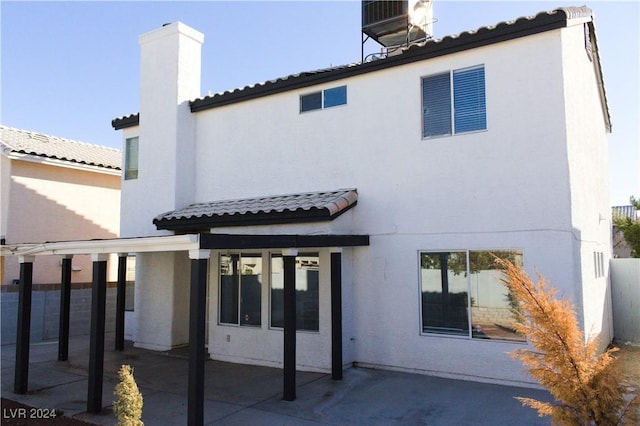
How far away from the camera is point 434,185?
9352 mm

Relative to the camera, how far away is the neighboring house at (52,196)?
610 inches

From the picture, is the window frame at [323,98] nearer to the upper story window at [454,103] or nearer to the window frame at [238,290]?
the upper story window at [454,103]

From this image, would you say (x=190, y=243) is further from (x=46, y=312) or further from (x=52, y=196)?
(x=52, y=196)

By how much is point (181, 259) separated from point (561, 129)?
959 centimetres

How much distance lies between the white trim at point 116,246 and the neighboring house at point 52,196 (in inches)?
280

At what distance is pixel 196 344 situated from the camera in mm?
6363

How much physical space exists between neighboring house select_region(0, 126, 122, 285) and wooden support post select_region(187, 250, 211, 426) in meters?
11.8

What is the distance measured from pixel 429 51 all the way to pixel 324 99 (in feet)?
8.81

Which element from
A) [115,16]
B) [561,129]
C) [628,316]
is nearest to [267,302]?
[561,129]


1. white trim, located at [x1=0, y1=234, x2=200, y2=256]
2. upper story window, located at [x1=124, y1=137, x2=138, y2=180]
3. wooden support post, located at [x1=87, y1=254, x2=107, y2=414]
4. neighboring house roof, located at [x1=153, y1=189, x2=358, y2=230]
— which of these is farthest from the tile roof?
wooden support post, located at [x1=87, y1=254, x2=107, y2=414]

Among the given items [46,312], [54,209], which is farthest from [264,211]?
[54,209]

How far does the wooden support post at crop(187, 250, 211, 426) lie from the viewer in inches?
250

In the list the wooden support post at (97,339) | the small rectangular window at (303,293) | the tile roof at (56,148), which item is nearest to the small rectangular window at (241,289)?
the small rectangular window at (303,293)

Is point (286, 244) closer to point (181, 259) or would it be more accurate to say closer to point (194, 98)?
point (181, 259)
